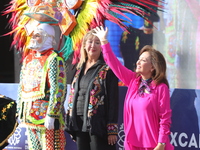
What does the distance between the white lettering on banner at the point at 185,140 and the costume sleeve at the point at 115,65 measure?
2.81ft

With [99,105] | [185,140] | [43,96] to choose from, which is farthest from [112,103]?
[185,140]

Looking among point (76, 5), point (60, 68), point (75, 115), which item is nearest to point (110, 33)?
point (76, 5)

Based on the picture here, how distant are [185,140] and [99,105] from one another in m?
0.94

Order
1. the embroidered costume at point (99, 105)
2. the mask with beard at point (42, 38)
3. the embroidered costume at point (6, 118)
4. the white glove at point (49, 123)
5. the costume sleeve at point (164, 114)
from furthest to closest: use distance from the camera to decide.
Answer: the mask with beard at point (42, 38), the white glove at point (49, 123), the embroidered costume at point (99, 105), the costume sleeve at point (164, 114), the embroidered costume at point (6, 118)

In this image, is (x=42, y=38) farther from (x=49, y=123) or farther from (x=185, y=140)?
(x=185, y=140)

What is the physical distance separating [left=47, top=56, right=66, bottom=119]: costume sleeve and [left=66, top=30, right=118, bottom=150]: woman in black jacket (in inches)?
6.2

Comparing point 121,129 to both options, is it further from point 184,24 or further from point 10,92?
point 184,24

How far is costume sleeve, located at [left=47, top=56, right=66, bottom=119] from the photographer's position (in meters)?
3.76

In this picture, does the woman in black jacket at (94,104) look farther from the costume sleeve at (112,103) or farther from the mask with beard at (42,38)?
the mask with beard at (42,38)

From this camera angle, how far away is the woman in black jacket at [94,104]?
347cm

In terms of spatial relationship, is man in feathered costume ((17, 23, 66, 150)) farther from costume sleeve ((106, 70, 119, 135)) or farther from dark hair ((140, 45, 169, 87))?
dark hair ((140, 45, 169, 87))

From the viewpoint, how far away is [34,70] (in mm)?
3928

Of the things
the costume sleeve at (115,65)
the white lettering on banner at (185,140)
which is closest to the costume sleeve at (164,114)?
the costume sleeve at (115,65)

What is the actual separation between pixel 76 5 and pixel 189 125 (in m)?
1.63
